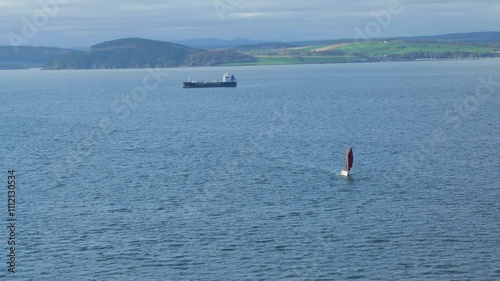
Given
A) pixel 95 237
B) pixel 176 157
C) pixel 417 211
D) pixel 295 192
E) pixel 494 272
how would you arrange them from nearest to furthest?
pixel 494 272, pixel 95 237, pixel 417 211, pixel 295 192, pixel 176 157

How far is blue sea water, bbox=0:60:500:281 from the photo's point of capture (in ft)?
175

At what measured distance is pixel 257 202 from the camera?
2739 inches

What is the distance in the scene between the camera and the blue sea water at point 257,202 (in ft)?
175

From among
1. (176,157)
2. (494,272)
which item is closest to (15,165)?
(176,157)

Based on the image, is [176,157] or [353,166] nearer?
[353,166]

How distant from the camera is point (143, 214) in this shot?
6588 centimetres

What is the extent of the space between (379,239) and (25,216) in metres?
27.5

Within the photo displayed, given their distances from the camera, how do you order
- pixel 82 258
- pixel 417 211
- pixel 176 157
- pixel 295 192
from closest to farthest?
pixel 82 258
pixel 417 211
pixel 295 192
pixel 176 157

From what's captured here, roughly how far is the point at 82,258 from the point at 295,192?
79.1 ft

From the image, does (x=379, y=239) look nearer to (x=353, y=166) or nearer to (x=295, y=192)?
(x=295, y=192)

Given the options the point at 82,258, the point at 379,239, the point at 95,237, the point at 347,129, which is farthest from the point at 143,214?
the point at 347,129

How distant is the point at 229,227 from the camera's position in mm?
61750

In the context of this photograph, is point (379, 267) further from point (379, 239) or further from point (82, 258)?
point (82, 258)

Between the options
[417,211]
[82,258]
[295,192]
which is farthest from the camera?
[295,192]
